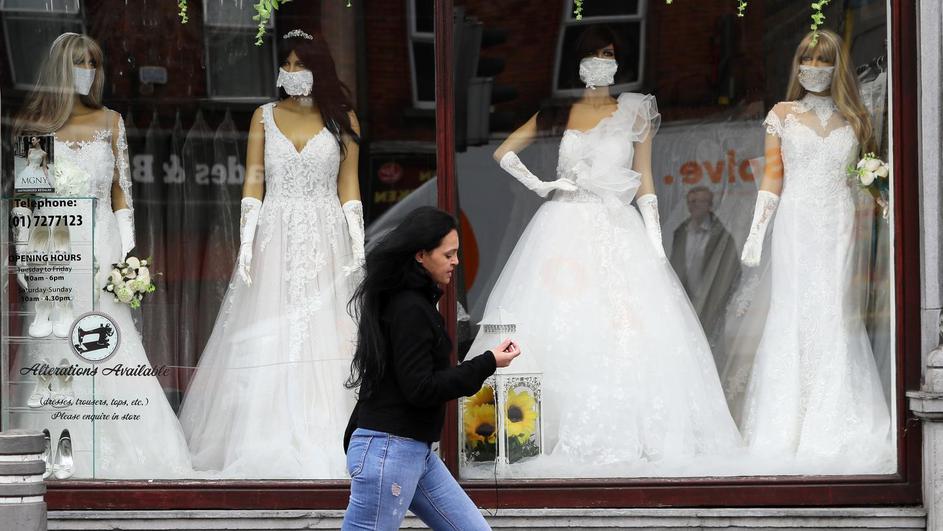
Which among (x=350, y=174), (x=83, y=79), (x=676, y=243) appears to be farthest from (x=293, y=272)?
(x=676, y=243)

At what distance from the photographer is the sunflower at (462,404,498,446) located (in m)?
7.00

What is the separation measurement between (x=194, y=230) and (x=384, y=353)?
10.6 feet

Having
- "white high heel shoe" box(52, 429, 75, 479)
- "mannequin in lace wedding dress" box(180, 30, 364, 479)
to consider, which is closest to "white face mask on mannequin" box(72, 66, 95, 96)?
"mannequin in lace wedding dress" box(180, 30, 364, 479)

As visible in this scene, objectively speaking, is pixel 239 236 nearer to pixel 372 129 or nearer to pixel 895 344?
pixel 372 129

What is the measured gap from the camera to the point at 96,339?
286 inches

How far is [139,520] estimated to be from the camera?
6812 millimetres

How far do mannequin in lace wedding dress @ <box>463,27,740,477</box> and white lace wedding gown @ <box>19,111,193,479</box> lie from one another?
1.68 metres

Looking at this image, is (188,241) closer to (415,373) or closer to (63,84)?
(63,84)

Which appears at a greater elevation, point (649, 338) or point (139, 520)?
point (649, 338)

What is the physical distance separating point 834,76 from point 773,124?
40 centimetres

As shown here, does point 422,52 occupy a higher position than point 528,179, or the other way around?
point 422,52

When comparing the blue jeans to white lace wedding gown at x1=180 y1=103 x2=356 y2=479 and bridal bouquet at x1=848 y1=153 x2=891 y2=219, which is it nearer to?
white lace wedding gown at x1=180 y1=103 x2=356 y2=479

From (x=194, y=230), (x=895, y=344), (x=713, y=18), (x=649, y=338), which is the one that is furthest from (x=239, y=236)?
(x=895, y=344)

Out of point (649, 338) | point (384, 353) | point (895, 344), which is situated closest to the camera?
point (384, 353)
